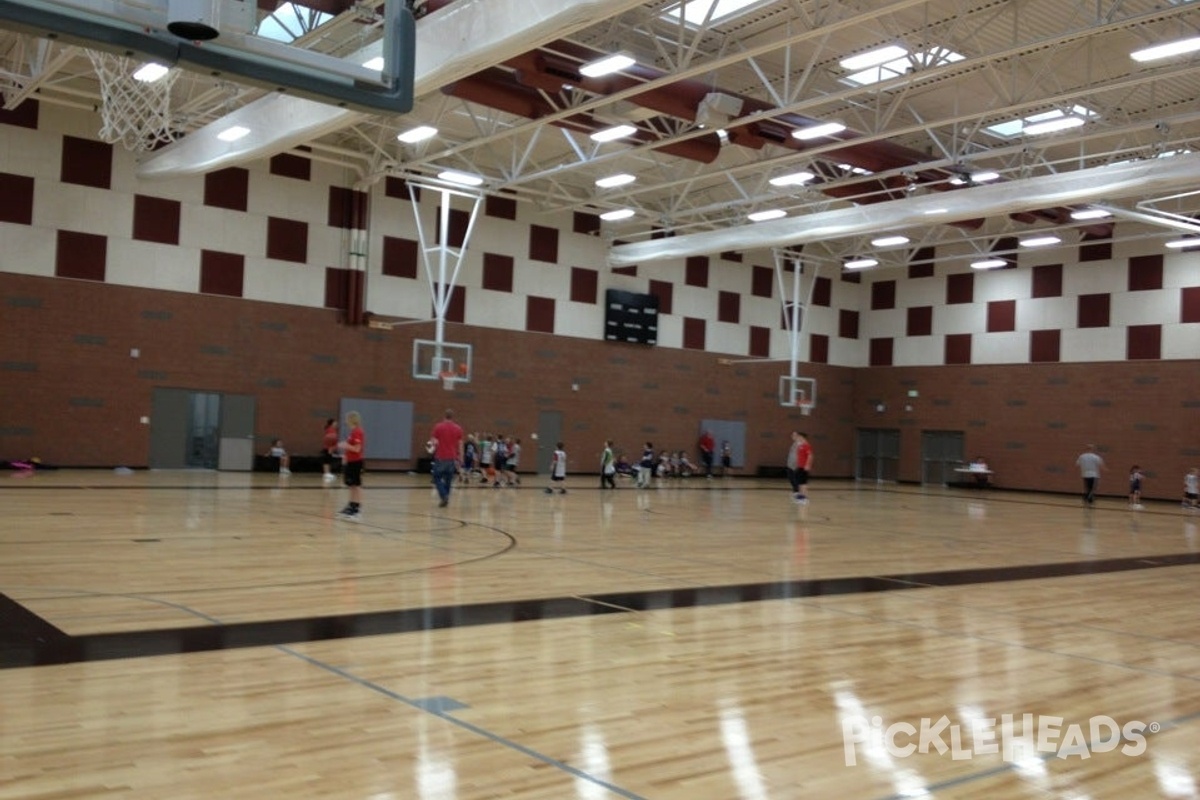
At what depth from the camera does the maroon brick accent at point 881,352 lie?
122 ft

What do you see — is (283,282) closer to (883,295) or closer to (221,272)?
(221,272)

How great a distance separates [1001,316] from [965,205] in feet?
44.1

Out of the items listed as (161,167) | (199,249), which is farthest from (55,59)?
(199,249)

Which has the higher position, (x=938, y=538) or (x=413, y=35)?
(x=413, y=35)

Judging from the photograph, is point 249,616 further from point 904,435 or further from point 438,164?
point 904,435

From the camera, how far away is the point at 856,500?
24.6 meters

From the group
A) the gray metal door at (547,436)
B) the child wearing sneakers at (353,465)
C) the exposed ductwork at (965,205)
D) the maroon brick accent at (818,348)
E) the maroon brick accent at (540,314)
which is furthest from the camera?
the maroon brick accent at (818,348)

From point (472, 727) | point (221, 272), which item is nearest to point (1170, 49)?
point (472, 727)

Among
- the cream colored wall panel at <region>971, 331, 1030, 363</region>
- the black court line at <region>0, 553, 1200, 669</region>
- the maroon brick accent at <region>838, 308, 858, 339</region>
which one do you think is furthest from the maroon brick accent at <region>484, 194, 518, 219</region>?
the black court line at <region>0, 553, 1200, 669</region>

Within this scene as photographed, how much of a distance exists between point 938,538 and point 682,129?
31.3ft

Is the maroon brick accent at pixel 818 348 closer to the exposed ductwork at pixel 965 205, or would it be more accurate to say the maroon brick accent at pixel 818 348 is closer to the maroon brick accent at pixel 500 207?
the exposed ductwork at pixel 965 205

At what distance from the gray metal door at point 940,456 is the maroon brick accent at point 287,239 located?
21856 mm

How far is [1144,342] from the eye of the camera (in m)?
30.3

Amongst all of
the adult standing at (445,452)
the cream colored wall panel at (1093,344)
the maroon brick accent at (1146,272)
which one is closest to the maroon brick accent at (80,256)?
the adult standing at (445,452)
